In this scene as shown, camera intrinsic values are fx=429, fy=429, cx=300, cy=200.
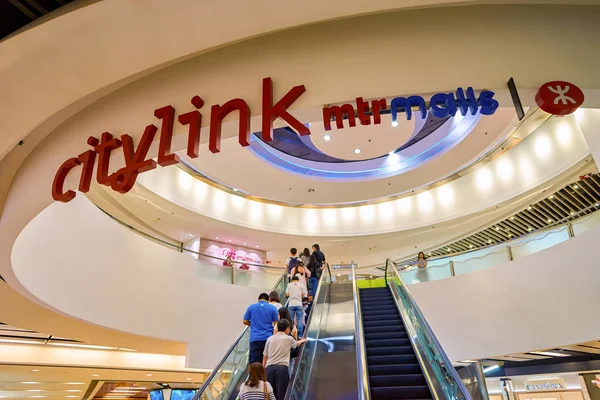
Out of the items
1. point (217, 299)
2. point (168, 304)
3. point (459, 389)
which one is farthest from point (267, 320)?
point (217, 299)

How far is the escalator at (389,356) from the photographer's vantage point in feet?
17.2

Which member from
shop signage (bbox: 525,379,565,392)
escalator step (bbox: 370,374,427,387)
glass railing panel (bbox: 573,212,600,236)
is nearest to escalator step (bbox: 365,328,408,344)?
escalator step (bbox: 370,374,427,387)

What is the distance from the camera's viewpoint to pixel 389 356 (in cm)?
636

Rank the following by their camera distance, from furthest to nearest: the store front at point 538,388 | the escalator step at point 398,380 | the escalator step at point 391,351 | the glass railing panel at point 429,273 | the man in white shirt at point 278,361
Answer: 1. the store front at point 538,388
2. the glass railing panel at point 429,273
3. the escalator step at point 391,351
4. the escalator step at point 398,380
5. the man in white shirt at point 278,361

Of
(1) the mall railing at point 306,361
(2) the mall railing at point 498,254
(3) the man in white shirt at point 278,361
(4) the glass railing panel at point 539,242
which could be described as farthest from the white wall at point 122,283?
(4) the glass railing panel at point 539,242

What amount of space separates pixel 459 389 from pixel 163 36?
4.08 metres

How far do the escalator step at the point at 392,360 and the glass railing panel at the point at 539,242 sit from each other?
574 centimetres

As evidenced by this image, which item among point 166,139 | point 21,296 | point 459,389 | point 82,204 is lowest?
point 459,389

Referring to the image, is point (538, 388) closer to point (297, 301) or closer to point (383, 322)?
point (383, 322)

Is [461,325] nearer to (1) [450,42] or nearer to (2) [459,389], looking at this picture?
(2) [459,389]

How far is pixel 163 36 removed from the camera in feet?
11.9

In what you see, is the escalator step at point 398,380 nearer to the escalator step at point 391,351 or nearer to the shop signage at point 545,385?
the escalator step at point 391,351

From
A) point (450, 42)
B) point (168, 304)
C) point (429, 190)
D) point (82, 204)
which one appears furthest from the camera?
point (429, 190)

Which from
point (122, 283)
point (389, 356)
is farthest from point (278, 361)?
point (122, 283)
